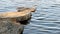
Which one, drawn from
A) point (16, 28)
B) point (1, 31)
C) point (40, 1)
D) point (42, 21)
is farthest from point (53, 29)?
point (40, 1)

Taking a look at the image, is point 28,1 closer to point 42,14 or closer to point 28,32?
point 42,14

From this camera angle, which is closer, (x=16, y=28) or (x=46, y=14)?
(x=16, y=28)

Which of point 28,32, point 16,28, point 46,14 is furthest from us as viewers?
point 46,14

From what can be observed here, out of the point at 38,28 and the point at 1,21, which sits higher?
the point at 1,21

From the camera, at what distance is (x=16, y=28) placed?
301 inches

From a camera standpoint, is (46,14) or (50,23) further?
(46,14)

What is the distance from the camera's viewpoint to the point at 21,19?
10.4 m

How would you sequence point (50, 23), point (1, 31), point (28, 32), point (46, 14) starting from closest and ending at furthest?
point (1, 31) → point (28, 32) → point (50, 23) → point (46, 14)

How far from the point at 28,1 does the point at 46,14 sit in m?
5.23

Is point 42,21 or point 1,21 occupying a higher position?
point 1,21

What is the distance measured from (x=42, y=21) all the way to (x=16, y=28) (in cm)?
384

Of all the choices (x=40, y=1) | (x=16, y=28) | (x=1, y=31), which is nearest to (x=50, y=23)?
(x=16, y=28)

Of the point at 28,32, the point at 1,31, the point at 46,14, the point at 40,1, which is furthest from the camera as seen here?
the point at 40,1

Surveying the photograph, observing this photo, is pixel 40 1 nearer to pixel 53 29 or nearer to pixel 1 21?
pixel 53 29
